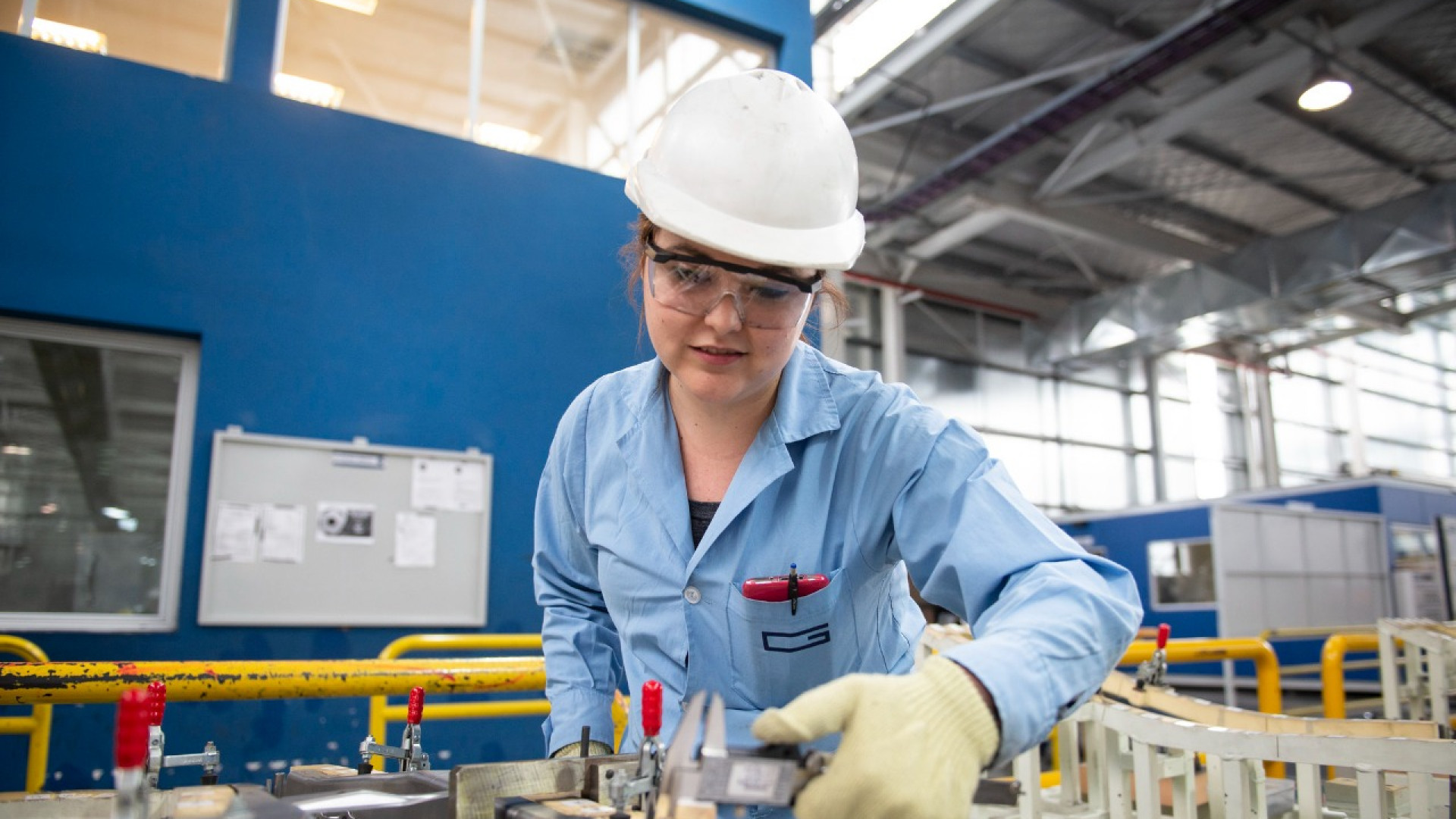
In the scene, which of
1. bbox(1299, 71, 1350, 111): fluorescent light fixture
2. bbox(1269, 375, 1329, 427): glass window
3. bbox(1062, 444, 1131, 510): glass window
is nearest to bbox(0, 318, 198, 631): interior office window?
bbox(1299, 71, 1350, 111): fluorescent light fixture

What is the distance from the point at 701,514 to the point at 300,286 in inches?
128

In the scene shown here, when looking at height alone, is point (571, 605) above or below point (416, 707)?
above

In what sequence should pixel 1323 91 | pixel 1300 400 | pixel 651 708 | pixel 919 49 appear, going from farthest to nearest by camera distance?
pixel 1300 400 < pixel 919 49 < pixel 1323 91 < pixel 651 708

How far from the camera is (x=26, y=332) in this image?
369 cm

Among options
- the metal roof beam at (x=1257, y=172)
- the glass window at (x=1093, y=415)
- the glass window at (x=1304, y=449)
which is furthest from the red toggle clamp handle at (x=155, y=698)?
the glass window at (x=1304, y=449)

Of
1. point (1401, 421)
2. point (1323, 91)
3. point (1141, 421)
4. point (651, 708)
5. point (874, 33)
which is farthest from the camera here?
point (1401, 421)

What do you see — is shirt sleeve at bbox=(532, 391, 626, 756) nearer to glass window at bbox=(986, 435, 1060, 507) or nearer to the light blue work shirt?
the light blue work shirt

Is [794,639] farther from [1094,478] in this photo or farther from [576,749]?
[1094,478]

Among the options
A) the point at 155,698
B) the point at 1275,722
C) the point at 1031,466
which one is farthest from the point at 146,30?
the point at 1031,466

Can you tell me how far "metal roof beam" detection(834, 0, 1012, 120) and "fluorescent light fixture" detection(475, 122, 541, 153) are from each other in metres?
3.20

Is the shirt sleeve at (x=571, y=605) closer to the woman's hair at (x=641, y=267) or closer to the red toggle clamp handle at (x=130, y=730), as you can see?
the woman's hair at (x=641, y=267)

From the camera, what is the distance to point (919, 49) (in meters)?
7.73

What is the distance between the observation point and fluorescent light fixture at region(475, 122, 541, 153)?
491cm

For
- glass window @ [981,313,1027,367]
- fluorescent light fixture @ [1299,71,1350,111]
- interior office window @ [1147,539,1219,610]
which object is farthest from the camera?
glass window @ [981,313,1027,367]
